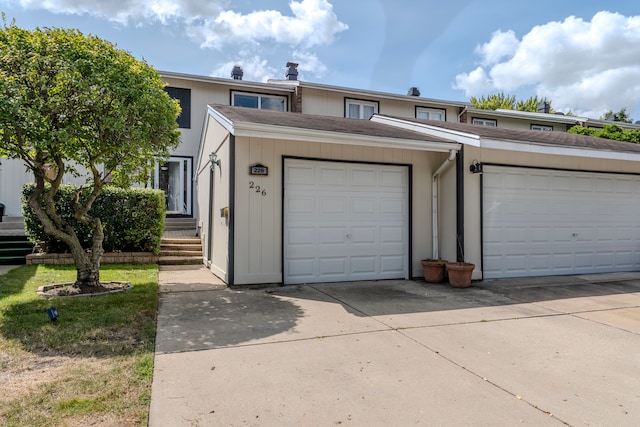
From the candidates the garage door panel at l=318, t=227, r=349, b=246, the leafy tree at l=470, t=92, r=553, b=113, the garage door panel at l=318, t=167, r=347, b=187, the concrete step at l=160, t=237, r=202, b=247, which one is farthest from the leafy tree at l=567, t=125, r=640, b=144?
the leafy tree at l=470, t=92, r=553, b=113

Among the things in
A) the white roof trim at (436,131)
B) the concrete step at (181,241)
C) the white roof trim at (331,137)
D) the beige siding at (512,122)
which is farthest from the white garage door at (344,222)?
the beige siding at (512,122)

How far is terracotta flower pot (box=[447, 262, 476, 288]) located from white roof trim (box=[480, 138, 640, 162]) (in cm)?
216

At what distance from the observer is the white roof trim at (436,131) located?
7.24 m

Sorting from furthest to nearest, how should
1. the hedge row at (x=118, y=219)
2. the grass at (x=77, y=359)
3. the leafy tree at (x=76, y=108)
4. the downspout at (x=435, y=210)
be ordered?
the hedge row at (x=118, y=219)
the downspout at (x=435, y=210)
the leafy tree at (x=76, y=108)
the grass at (x=77, y=359)

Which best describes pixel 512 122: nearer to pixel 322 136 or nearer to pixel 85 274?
pixel 322 136

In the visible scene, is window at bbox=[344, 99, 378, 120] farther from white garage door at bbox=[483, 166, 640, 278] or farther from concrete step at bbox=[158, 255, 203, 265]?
concrete step at bbox=[158, 255, 203, 265]

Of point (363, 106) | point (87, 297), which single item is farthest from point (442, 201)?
point (363, 106)

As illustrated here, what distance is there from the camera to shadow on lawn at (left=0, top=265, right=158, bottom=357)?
384cm

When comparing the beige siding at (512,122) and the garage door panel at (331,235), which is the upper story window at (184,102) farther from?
the beige siding at (512,122)

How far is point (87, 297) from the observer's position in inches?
227

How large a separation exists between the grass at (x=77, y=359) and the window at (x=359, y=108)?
11.4 metres

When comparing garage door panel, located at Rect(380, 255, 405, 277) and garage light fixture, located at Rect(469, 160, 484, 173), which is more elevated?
garage light fixture, located at Rect(469, 160, 484, 173)

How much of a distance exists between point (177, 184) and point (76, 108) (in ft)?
27.0

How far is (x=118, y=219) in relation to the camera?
920 centimetres
